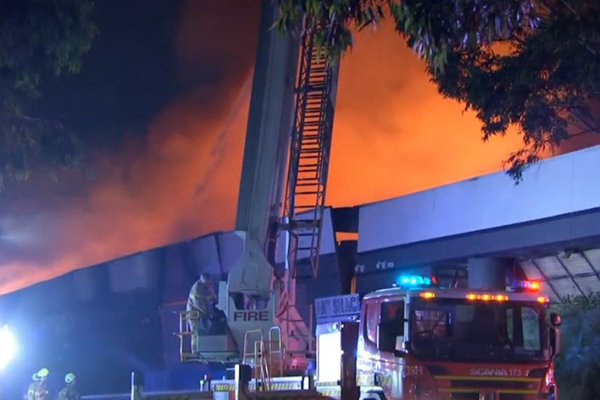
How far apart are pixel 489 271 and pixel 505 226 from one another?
4.44 feet

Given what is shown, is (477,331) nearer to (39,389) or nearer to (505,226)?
(505,226)

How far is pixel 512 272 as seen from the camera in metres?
20.5

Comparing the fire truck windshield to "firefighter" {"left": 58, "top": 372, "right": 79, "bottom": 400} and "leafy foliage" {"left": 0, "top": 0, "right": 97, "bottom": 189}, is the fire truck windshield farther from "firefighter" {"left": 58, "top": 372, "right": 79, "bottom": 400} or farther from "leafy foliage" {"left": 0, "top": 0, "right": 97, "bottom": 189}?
"firefighter" {"left": 58, "top": 372, "right": 79, "bottom": 400}

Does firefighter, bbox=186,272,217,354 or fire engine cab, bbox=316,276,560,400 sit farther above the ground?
firefighter, bbox=186,272,217,354

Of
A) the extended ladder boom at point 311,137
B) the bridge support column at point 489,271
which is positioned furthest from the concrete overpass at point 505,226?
the extended ladder boom at point 311,137

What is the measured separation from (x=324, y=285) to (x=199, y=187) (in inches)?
219

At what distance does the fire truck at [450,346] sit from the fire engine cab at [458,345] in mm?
11

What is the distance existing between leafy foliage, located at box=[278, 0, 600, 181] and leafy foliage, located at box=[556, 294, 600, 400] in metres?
3.02

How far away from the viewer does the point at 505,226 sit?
19.7 m

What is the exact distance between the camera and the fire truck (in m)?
10.5

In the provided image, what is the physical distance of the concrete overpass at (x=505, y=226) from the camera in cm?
1811

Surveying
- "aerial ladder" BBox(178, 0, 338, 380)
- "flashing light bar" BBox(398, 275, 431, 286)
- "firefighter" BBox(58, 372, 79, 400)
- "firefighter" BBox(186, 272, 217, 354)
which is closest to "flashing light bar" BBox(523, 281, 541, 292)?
"flashing light bar" BBox(398, 275, 431, 286)

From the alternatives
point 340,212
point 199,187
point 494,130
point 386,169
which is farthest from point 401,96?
point 494,130

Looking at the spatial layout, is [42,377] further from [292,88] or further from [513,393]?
[513,393]
